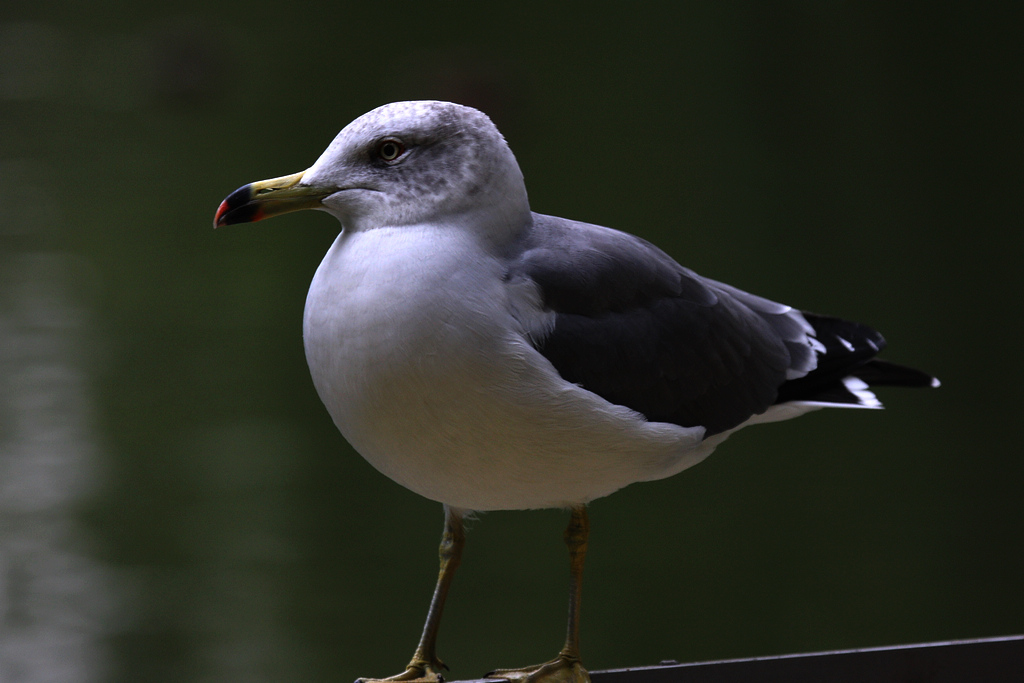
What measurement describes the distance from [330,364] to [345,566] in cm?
193

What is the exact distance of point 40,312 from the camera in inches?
106

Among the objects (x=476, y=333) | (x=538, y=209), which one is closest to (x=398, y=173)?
(x=476, y=333)

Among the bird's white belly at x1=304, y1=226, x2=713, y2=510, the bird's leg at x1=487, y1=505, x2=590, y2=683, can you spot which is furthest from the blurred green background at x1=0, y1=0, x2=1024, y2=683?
the bird's white belly at x1=304, y1=226, x2=713, y2=510

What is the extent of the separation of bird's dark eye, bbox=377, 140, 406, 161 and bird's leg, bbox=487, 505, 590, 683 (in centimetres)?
43

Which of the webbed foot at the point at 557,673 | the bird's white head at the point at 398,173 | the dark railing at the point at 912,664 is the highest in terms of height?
the bird's white head at the point at 398,173

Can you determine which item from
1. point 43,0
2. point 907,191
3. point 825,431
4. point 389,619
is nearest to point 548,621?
point 389,619

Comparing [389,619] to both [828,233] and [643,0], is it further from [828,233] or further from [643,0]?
[643,0]

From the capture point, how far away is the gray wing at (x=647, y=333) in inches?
39.5

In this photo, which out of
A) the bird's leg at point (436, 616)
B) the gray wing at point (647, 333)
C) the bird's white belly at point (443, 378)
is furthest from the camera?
the bird's leg at point (436, 616)

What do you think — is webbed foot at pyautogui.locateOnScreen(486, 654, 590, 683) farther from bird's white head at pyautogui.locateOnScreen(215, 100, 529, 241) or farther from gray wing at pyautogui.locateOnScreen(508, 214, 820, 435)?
bird's white head at pyautogui.locateOnScreen(215, 100, 529, 241)

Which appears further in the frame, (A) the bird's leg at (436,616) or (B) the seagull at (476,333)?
(A) the bird's leg at (436,616)

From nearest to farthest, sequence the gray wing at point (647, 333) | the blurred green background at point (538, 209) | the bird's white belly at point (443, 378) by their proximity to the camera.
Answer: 1. the bird's white belly at point (443, 378)
2. the gray wing at point (647, 333)
3. the blurred green background at point (538, 209)

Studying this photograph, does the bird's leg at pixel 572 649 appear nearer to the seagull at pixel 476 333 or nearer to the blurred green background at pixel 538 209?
the seagull at pixel 476 333

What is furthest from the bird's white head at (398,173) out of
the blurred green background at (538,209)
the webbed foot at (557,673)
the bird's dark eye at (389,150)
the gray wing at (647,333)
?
the blurred green background at (538,209)
